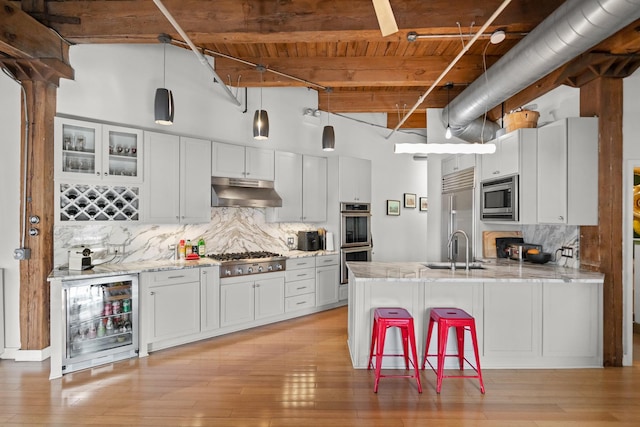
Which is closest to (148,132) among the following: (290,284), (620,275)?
(290,284)

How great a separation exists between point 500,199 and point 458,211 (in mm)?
1013

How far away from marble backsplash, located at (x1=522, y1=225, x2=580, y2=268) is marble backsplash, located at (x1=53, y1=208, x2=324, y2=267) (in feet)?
10.7

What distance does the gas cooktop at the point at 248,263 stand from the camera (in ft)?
15.4

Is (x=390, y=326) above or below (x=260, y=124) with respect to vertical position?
below

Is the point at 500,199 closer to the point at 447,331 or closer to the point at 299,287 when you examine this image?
the point at 447,331

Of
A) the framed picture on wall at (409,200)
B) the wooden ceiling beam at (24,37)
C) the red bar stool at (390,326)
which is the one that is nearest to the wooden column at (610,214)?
the red bar stool at (390,326)

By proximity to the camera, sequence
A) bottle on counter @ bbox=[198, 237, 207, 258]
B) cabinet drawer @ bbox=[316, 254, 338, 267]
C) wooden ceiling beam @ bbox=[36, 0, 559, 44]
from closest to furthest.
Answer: wooden ceiling beam @ bbox=[36, 0, 559, 44]
bottle on counter @ bbox=[198, 237, 207, 258]
cabinet drawer @ bbox=[316, 254, 338, 267]

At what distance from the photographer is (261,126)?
4.27m

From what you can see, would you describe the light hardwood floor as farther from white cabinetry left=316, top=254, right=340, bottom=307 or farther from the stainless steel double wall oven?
the stainless steel double wall oven

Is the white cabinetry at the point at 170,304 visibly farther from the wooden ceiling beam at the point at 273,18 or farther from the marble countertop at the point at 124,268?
the wooden ceiling beam at the point at 273,18

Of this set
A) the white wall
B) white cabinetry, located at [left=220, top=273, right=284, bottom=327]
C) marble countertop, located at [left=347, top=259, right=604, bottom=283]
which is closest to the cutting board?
marble countertop, located at [left=347, top=259, right=604, bottom=283]

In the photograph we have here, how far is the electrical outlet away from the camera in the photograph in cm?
412

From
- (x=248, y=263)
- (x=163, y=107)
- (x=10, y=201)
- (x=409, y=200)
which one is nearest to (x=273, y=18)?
(x=163, y=107)

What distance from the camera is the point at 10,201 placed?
385 centimetres
